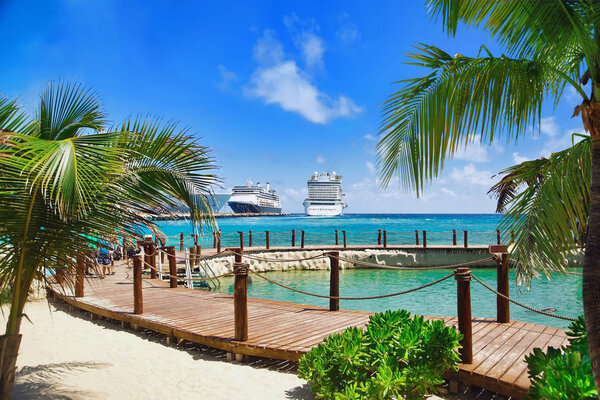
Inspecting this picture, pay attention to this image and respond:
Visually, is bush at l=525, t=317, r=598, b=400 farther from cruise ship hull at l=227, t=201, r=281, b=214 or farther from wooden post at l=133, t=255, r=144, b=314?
cruise ship hull at l=227, t=201, r=281, b=214

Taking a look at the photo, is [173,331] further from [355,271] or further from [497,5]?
[355,271]

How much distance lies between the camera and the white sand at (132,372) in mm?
4438

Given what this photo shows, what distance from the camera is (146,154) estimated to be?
455 centimetres

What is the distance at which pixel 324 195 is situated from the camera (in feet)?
381

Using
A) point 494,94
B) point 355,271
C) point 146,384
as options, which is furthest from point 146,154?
point 355,271

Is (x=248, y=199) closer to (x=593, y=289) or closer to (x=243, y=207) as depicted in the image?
(x=243, y=207)

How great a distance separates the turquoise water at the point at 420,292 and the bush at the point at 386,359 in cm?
705

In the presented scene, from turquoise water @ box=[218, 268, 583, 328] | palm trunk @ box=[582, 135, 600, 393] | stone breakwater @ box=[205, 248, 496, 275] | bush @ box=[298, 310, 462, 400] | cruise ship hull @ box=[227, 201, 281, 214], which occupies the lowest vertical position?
turquoise water @ box=[218, 268, 583, 328]

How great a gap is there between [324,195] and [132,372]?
11128 cm

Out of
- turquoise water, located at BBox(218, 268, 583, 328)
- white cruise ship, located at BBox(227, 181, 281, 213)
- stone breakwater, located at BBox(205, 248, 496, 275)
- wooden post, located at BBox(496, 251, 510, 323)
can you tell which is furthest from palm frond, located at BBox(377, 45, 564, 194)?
white cruise ship, located at BBox(227, 181, 281, 213)

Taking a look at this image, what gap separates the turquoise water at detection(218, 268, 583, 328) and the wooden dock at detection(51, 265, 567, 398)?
15.2ft

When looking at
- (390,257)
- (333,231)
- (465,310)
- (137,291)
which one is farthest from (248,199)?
(465,310)

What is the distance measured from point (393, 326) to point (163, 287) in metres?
8.25

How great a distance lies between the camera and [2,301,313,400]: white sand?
444 cm
